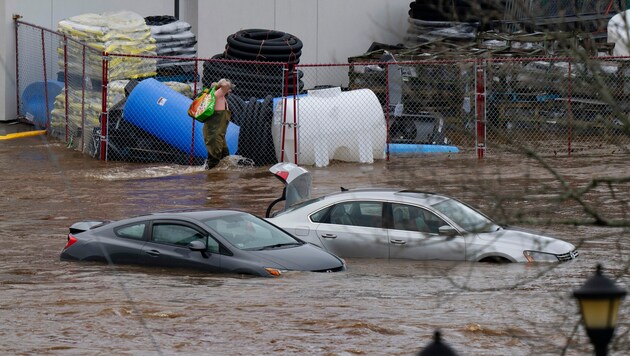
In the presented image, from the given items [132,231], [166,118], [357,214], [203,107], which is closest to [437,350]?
[132,231]

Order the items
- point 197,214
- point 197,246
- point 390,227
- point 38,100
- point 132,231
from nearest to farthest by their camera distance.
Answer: point 197,246
point 197,214
point 132,231
point 390,227
point 38,100

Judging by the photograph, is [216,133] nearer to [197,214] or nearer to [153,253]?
[197,214]

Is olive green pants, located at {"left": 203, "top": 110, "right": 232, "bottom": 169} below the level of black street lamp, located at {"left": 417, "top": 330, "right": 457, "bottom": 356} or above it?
below

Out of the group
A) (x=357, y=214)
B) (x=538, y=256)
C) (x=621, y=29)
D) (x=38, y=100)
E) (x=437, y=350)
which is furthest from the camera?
(x=38, y=100)

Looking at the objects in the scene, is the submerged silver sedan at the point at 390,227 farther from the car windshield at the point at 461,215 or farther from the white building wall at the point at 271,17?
the white building wall at the point at 271,17

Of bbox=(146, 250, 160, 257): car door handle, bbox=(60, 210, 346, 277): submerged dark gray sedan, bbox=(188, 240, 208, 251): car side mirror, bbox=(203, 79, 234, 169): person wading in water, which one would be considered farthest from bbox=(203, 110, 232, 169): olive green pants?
bbox=(188, 240, 208, 251): car side mirror

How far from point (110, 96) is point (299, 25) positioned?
1266 cm

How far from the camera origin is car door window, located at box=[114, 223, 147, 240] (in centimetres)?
1435

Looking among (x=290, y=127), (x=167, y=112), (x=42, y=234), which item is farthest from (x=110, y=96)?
(x=42, y=234)

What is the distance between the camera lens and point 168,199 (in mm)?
20438

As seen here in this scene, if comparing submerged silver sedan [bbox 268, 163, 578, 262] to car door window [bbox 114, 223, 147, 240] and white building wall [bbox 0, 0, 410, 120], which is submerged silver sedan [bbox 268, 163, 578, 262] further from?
white building wall [bbox 0, 0, 410, 120]

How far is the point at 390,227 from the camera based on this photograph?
1456 cm

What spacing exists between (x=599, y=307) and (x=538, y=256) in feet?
29.5

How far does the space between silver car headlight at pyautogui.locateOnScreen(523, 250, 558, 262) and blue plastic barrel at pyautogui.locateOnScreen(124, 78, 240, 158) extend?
1154cm
